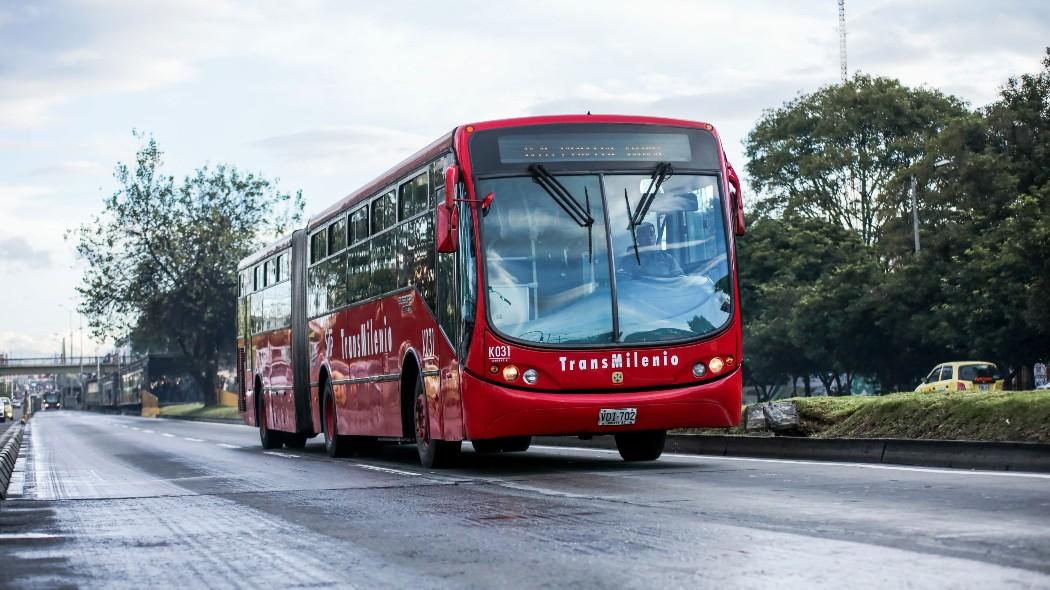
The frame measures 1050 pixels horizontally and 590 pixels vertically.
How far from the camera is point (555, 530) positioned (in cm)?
934

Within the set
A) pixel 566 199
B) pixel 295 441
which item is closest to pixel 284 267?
pixel 295 441

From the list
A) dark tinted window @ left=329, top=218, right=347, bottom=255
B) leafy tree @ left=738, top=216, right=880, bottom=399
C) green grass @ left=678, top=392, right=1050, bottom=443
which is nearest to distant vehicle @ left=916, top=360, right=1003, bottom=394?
leafy tree @ left=738, top=216, right=880, bottom=399

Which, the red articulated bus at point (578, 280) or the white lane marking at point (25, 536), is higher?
the red articulated bus at point (578, 280)

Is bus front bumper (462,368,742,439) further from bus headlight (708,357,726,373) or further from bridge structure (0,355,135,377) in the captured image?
bridge structure (0,355,135,377)

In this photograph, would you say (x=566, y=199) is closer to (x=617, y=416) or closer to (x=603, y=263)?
(x=603, y=263)

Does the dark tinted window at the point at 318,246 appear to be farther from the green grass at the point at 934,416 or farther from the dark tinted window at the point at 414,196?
the green grass at the point at 934,416

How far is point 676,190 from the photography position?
1599 centimetres

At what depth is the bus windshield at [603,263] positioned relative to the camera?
50.3ft

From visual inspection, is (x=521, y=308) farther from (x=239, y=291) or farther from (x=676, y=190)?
(x=239, y=291)

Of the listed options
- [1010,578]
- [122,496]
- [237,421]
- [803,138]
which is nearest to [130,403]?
[237,421]

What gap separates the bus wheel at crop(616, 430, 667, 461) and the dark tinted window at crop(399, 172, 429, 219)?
3.69 metres

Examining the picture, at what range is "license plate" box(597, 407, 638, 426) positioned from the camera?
49.9 feet

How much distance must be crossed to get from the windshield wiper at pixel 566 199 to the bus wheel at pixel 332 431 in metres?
7.87

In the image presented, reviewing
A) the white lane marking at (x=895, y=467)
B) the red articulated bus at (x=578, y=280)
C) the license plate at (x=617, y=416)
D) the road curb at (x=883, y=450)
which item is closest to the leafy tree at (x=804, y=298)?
the road curb at (x=883, y=450)
